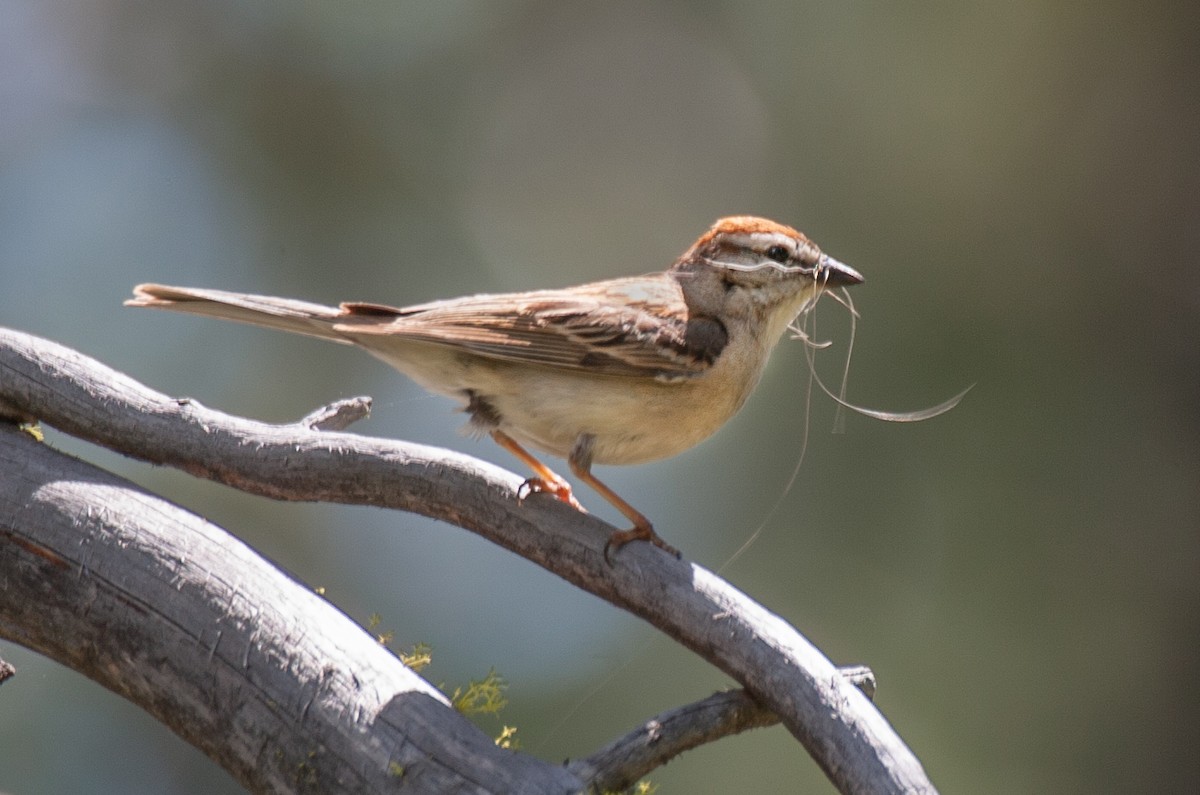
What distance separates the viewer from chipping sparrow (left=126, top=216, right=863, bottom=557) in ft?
11.9

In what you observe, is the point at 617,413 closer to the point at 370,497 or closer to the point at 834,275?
the point at 370,497

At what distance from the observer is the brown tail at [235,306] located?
11.5 feet

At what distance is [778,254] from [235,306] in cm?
183

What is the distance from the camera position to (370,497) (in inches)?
128

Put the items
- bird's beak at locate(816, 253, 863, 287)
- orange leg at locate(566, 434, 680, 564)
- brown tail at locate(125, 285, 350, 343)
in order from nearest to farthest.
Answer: orange leg at locate(566, 434, 680, 564) < brown tail at locate(125, 285, 350, 343) < bird's beak at locate(816, 253, 863, 287)

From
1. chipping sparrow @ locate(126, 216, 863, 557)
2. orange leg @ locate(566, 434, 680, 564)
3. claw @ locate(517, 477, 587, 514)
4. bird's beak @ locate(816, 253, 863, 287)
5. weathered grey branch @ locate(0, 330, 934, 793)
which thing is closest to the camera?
weathered grey branch @ locate(0, 330, 934, 793)

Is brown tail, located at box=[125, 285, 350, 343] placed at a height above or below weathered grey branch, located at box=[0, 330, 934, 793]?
above

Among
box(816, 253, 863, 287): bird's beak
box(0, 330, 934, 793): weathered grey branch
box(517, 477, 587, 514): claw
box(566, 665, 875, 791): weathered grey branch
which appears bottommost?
box(566, 665, 875, 791): weathered grey branch

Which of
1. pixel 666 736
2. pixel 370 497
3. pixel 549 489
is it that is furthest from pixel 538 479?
pixel 666 736

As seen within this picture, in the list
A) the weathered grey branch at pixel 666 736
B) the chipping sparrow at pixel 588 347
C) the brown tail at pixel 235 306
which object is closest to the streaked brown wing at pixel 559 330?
the chipping sparrow at pixel 588 347

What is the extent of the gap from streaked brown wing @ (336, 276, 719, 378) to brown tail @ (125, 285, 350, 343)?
0.11 metres

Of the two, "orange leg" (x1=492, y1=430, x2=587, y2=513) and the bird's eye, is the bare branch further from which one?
the bird's eye

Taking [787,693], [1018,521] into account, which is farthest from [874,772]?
[1018,521]

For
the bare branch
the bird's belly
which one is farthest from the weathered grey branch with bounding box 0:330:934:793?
the bird's belly
